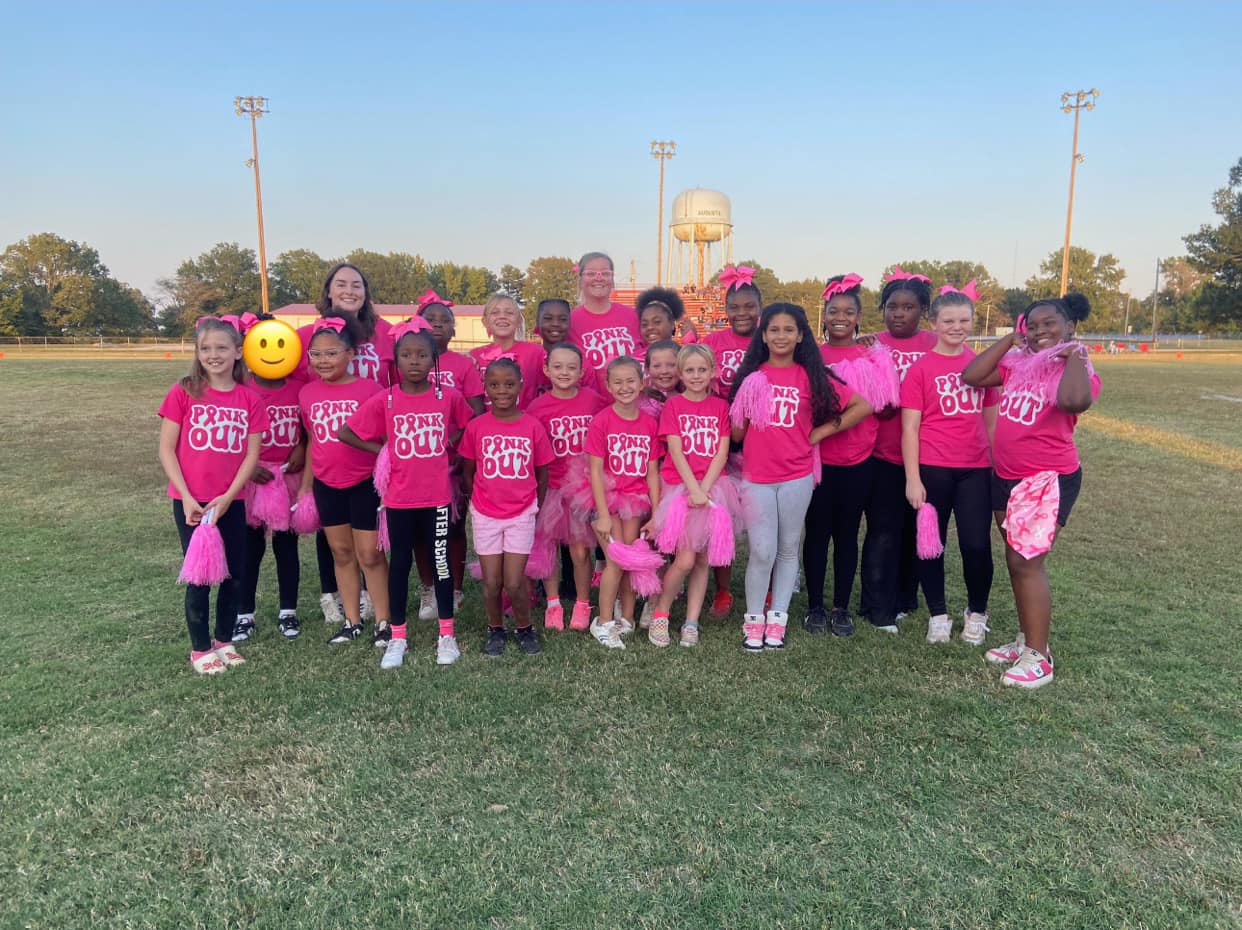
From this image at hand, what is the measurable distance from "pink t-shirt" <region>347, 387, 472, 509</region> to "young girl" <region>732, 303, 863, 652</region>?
67.5 inches

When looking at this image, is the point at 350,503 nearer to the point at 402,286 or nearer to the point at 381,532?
the point at 381,532

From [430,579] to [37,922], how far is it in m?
2.78

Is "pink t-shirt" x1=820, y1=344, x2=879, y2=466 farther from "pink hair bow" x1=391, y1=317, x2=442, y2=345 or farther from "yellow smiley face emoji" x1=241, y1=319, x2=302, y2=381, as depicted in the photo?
"yellow smiley face emoji" x1=241, y1=319, x2=302, y2=381

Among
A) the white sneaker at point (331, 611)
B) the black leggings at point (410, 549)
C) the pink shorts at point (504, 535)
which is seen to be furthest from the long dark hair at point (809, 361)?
the white sneaker at point (331, 611)

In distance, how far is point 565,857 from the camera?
2.54 meters

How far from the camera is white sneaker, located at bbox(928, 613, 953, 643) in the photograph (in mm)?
4387

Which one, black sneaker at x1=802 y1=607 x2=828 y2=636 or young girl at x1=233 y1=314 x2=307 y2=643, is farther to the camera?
black sneaker at x1=802 y1=607 x2=828 y2=636

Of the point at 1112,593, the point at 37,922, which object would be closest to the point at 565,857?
the point at 37,922

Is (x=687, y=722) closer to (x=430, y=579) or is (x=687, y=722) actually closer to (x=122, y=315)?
(x=430, y=579)

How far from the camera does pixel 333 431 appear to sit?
4227mm

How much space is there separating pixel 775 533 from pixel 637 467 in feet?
2.93

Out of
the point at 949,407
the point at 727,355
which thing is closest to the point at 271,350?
the point at 727,355

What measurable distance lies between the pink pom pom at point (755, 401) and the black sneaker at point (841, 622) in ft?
4.33

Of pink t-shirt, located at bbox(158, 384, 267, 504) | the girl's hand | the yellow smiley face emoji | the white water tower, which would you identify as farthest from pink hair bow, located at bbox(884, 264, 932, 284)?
the white water tower
